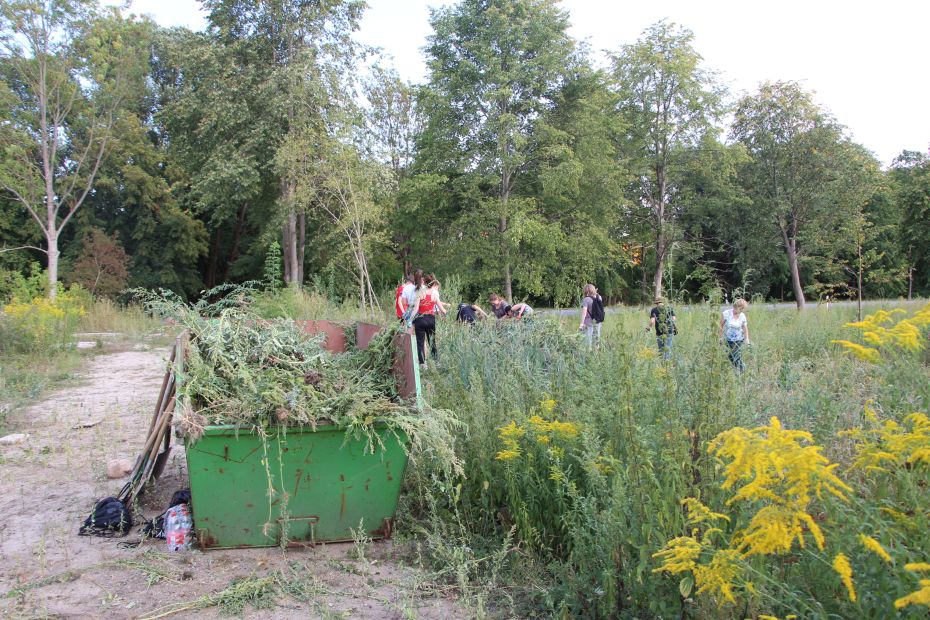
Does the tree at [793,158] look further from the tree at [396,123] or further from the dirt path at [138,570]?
the dirt path at [138,570]

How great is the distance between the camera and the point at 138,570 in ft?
12.6

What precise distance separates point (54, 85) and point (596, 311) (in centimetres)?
2268

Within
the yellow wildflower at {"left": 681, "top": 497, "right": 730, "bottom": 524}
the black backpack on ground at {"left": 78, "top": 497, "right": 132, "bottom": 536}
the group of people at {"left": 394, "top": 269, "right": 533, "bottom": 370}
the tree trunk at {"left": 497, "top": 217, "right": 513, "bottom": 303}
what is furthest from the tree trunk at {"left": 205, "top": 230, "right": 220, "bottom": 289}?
the yellow wildflower at {"left": 681, "top": 497, "right": 730, "bottom": 524}

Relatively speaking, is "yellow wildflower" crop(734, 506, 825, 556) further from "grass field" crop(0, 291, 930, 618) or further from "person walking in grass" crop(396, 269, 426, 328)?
"person walking in grass" crop(396, 269, 426, 328)

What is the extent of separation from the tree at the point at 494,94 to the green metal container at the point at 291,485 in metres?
20.3

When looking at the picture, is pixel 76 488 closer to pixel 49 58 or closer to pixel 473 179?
pixel 473 179

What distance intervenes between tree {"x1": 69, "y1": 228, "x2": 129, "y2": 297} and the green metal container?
2693cm

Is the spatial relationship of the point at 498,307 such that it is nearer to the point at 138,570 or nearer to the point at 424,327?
the point at 424,327

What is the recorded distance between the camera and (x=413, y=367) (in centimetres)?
443

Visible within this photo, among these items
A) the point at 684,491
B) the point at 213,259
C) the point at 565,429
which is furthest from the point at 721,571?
the point at 213,259

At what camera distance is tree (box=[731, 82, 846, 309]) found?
79.0 ft

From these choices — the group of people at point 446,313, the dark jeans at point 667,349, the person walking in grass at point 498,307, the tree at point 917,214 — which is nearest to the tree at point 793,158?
the tree at point 917,214

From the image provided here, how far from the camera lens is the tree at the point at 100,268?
27.5 meters

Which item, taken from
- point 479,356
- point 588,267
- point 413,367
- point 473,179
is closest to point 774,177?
point 588,267
